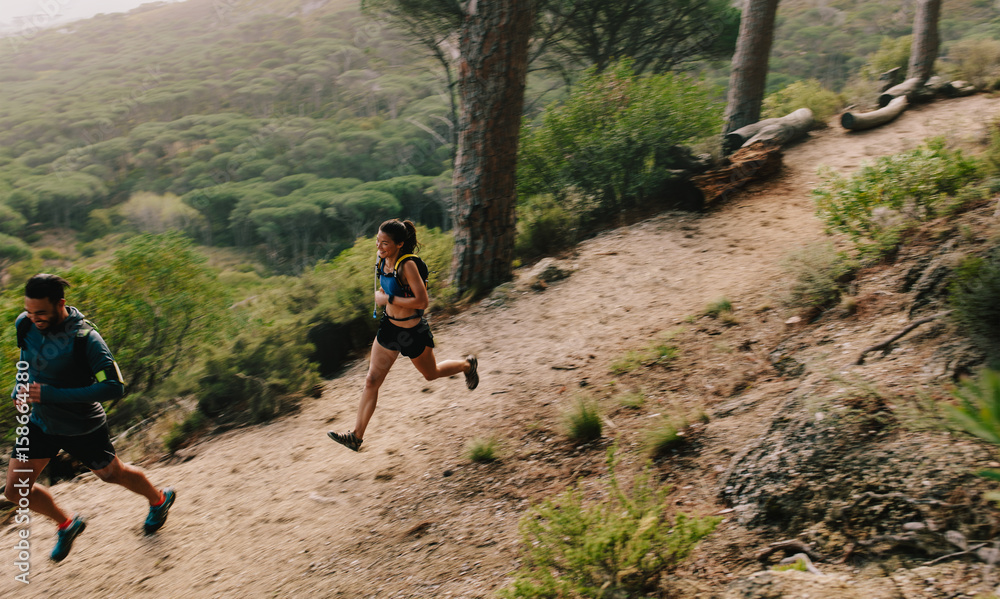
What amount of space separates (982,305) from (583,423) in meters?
2.31

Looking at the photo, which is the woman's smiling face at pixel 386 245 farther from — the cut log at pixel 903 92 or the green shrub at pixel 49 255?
the green shrub at pixel 49 255

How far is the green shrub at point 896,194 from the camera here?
478 centimetres

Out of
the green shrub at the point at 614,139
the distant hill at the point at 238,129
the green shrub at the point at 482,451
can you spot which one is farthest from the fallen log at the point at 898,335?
the distant hill at the point at 238,129

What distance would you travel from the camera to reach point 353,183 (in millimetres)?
67938

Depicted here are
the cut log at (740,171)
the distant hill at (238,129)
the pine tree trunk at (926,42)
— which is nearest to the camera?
the cut log at (740,171)

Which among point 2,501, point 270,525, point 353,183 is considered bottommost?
point 353,183

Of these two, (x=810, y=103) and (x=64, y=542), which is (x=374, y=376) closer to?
(x=64, y=542)

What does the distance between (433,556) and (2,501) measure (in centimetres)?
447

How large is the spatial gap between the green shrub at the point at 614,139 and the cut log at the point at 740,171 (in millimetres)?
589

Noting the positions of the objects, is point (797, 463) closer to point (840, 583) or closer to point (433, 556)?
point (840, 583)

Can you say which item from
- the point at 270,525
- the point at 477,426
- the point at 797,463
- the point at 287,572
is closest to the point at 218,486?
the point at 270,525

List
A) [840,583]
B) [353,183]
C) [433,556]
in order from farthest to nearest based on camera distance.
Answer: [353,183] < [433,556] < [840,583]

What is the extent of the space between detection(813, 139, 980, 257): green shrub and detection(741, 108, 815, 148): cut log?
4.41m

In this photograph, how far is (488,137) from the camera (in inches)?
287
